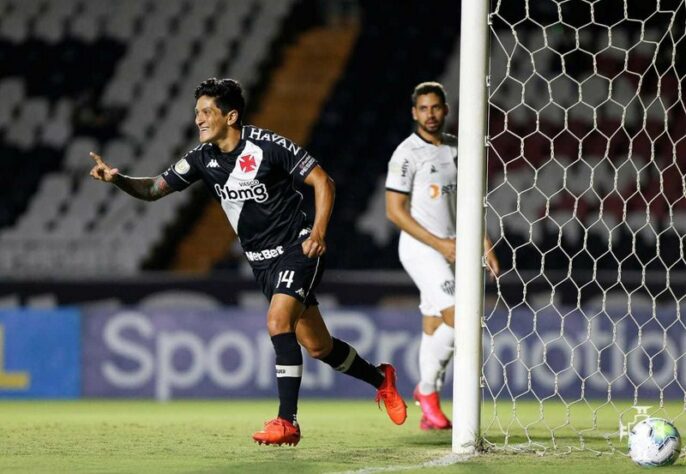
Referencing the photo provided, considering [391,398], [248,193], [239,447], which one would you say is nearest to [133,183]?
[248,193]

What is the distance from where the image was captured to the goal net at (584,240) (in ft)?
27.7

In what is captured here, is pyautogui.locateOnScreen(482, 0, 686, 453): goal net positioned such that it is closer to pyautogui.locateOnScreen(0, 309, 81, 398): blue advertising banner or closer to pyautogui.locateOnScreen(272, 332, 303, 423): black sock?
pyautogui.locateOnScreen(272, 332, 303, 423): black sock

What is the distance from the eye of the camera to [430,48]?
16328 mm

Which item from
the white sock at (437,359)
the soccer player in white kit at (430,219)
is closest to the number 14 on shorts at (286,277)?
the soccer player in white kit at (430,219)

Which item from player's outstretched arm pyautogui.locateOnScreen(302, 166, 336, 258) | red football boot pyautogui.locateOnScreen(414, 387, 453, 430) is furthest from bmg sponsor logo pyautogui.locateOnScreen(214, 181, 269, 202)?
red football boot pyautogui.locateOnScreen(414, 387, 453, 430)

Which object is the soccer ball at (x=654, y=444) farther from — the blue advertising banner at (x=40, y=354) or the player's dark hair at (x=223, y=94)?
the blue advertising banner at (x=40, y=354)

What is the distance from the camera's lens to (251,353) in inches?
420

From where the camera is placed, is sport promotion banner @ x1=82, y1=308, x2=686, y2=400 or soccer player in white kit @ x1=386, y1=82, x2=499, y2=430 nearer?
soccer player in white kit @ x1=386, y1=82, x2=499, y2=430

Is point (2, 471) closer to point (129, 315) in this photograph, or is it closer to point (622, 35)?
point (129, 315)

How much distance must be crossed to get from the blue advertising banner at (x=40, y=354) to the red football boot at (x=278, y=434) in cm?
544

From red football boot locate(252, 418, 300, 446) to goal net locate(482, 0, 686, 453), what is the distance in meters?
0.89

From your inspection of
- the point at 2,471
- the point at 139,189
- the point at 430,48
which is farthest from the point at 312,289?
the point at 430,48

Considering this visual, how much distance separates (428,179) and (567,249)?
6.40 metres

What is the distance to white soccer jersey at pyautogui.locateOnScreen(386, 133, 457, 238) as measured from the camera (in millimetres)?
7051
